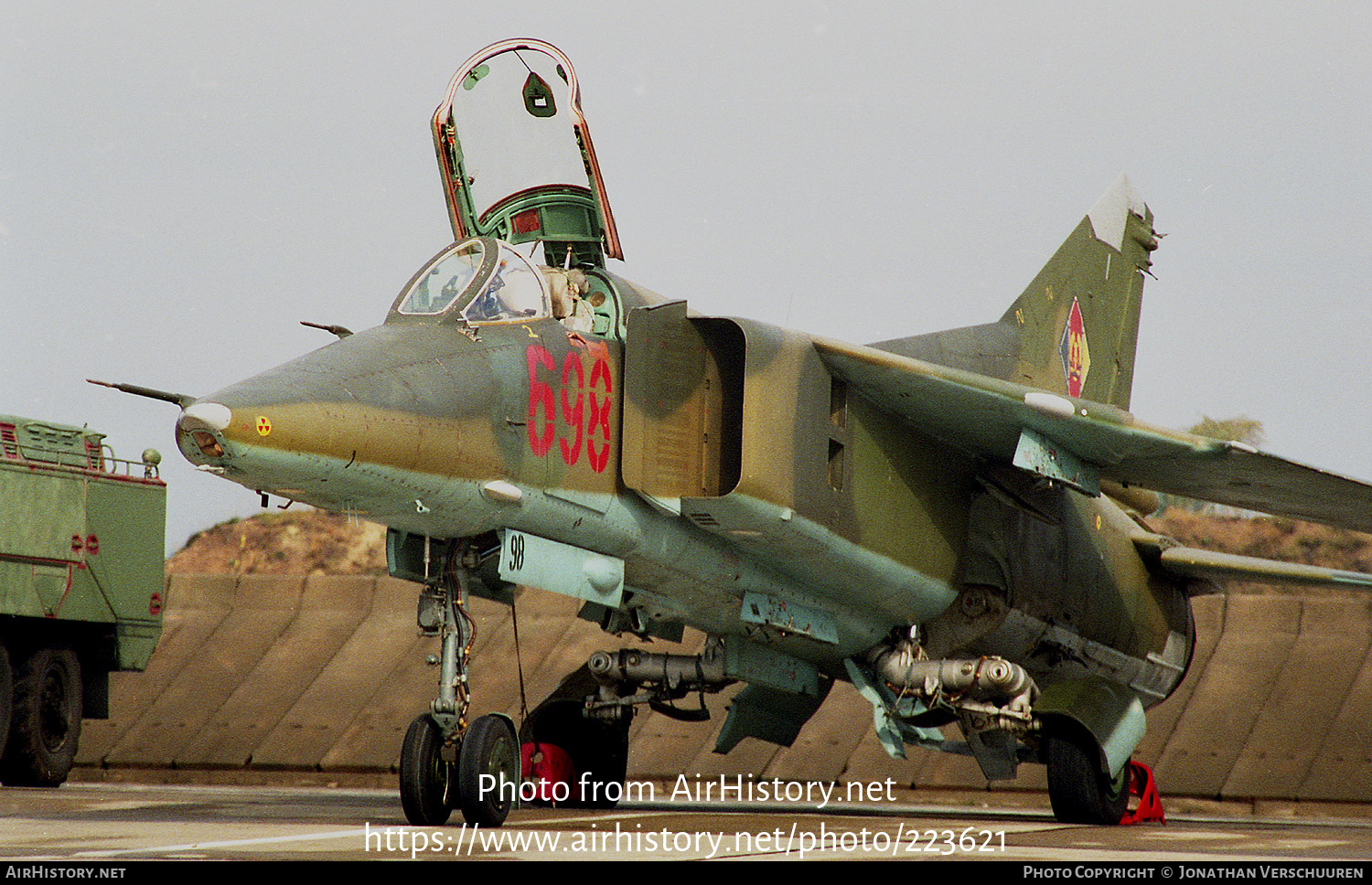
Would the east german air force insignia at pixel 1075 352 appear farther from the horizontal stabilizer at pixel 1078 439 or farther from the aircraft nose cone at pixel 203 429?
the aircraft nose cone at pixel 203 429

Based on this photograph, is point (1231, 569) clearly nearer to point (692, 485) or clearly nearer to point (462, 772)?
point (692, 485)

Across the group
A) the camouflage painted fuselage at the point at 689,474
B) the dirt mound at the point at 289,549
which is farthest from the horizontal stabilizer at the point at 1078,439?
the dirt mound at the point at 289,549

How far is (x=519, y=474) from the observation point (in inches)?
334

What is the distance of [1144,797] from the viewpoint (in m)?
12.0

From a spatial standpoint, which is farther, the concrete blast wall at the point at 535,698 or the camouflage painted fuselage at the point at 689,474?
the concrete blast wall at the point at 535,698

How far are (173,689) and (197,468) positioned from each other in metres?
12.2

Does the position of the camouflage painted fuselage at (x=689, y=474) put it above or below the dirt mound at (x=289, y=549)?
above

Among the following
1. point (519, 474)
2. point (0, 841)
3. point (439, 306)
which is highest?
point (439, 306)

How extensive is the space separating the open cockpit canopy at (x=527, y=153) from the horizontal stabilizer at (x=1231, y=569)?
596 centimetres

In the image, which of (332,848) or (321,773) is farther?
(321,773)

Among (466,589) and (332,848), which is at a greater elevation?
(466,589)

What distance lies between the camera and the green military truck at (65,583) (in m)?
13.9
